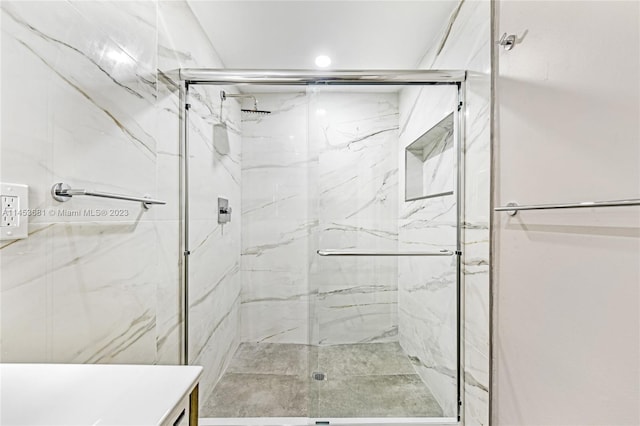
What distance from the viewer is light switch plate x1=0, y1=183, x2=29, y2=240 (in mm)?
747

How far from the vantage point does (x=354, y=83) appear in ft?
5.85

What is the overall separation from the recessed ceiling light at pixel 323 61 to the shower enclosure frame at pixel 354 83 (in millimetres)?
730

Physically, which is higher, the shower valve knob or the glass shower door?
the shower valve knob

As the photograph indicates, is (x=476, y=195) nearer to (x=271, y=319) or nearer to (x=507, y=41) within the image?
(x=507, y=41)

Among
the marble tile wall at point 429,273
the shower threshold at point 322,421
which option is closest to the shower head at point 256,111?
the marble tile wall at point 429,273

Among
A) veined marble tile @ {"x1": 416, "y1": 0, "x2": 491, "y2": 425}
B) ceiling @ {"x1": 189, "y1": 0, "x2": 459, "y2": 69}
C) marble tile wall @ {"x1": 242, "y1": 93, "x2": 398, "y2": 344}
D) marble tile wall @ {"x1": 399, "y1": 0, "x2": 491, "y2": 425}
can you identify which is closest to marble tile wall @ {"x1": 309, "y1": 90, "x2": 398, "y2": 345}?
marble tile wall @ {"x1": 242, "y1": 93, "x2": 398, "y2": 344}

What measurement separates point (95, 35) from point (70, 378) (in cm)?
102

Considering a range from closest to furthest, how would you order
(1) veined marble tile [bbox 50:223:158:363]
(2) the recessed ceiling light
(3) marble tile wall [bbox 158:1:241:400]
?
1. (1) veined marble tile [bbox 50:223:158:363]
2. (3) marble tile wall [bbox 158:1:241:400]
3. (2) the recessed ceiling light

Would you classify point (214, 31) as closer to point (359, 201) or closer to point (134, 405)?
point (359, 201)

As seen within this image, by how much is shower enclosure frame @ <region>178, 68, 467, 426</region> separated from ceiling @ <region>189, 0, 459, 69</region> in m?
0.38

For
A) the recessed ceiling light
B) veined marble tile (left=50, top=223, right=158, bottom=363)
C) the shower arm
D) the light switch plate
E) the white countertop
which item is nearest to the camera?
the white countertop

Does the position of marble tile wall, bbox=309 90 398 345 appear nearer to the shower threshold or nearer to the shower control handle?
the shower threshold

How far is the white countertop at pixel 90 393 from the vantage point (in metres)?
0.59

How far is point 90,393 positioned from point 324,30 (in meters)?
2.06
